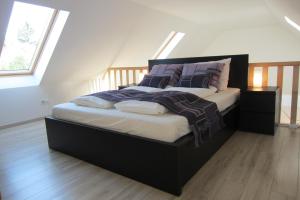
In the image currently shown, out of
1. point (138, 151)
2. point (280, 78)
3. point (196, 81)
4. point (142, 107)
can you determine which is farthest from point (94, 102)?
point (280, 78)

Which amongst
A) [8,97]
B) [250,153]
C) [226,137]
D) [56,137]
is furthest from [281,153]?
[8,97]

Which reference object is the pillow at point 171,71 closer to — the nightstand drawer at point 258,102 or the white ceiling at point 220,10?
the nightstand drawer at point 258,102

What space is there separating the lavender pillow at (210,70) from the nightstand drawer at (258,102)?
41cm

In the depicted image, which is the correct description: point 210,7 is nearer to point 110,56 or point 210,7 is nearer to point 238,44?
point 110,56

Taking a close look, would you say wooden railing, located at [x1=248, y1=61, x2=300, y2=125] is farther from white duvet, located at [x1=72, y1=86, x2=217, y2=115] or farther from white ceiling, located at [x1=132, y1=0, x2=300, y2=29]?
white duvet, located at [x1=72, y1=86, x2=217, y2=115]

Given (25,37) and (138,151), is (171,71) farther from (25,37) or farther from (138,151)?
(25,37)

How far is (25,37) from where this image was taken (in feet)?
12.0

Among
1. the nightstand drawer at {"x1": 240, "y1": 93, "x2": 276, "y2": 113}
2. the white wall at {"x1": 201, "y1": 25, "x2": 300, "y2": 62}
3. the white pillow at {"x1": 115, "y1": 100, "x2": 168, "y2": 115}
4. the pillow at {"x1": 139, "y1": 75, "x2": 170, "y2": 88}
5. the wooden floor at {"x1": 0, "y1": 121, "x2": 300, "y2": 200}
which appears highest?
the white wall at {"x1": 201, "y1": 25, "x2": 300, "y2": 62}

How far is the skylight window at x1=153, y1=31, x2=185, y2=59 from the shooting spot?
6.24m

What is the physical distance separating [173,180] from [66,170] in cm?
115

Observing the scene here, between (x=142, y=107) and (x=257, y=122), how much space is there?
1865 mm

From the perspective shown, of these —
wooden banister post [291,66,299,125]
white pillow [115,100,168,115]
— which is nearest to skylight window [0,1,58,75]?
white pillow [115,100,168,115]

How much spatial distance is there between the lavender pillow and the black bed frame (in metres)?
0.54

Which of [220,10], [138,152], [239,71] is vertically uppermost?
[220,10]
